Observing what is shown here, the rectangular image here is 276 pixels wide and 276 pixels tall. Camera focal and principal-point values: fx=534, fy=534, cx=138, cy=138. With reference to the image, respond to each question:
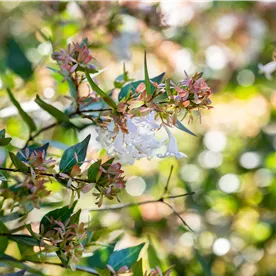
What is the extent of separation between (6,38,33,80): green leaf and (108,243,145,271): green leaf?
387mm

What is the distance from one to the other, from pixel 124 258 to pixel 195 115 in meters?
0.61

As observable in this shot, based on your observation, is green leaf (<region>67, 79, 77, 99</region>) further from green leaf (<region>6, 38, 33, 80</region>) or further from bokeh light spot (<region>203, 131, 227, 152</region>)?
bokeh light spot (<region>203, 131, 227, 152</region>)

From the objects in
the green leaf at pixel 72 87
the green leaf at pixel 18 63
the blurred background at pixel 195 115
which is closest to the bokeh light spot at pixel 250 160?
the blurred background at pixel 195 115

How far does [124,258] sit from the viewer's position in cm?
61

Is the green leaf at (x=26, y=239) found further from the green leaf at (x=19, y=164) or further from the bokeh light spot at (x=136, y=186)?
the bokeh light spot at (x=136, y=186)

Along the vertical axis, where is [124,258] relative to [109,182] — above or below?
below

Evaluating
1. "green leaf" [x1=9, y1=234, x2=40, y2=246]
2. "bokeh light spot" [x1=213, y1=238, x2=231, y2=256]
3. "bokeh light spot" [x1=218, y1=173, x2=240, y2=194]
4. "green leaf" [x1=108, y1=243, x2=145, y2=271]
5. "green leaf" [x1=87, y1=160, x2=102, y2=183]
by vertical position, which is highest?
"green leaf" [x1=87, y1=160, x2=102, y2=183]

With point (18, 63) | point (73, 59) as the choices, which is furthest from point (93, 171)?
point (18, 63)

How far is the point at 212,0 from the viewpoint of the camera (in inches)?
61.2

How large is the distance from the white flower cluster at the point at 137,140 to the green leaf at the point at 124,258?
0.44 ft

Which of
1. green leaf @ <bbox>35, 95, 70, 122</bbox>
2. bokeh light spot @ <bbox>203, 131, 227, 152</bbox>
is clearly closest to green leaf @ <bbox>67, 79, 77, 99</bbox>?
green leaf @ <bbox>35, 95, 70, 122</bbox>

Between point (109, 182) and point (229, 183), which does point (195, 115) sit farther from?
point (109, 182)

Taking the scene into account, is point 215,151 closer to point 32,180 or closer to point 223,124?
point 223,124

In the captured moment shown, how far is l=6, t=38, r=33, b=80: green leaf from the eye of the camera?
88cm
